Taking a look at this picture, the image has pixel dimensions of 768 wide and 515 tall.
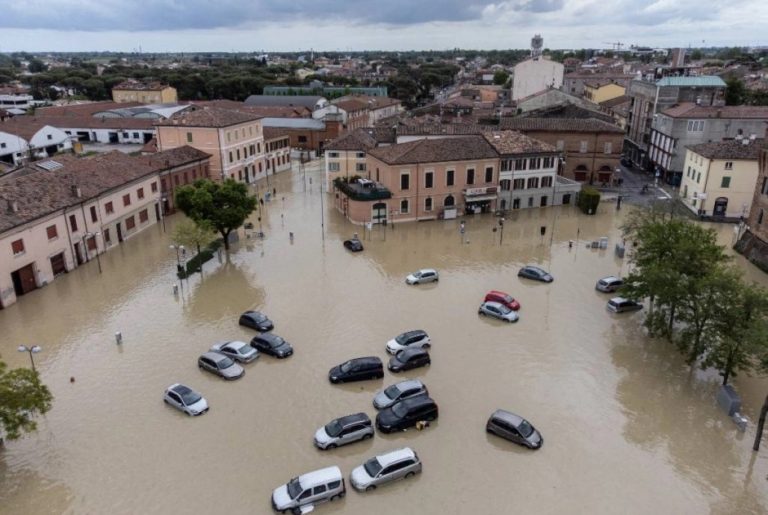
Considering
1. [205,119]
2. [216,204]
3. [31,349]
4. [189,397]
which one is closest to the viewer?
[31,349]

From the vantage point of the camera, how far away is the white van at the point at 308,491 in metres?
18.0

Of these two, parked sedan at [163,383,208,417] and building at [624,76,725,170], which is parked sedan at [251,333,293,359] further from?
building at [624,76,725,170]

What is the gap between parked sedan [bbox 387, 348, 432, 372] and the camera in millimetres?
26172

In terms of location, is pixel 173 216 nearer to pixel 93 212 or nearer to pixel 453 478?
pixel 93 212

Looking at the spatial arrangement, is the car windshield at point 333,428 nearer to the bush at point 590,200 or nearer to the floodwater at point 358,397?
the floodwater at point 358,397

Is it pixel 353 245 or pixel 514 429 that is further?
pixel 353 245

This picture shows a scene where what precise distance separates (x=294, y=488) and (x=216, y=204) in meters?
26.2

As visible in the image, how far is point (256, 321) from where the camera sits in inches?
1187

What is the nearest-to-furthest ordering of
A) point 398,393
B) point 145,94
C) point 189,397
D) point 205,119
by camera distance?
point 189,397
point 398,393
point 205,119
point 145,94

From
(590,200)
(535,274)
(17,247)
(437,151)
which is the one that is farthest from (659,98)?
(17,247)

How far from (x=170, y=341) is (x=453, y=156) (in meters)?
30.6

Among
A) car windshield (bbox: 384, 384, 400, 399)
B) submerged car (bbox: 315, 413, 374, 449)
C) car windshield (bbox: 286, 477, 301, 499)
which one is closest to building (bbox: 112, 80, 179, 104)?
car windshield (bbox: 384, 384, 400, 399)

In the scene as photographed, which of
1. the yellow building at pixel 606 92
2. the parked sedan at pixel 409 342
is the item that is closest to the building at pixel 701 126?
the yellow building at pixel 606 92

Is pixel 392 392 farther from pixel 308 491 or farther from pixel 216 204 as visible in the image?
pixel 216 204
